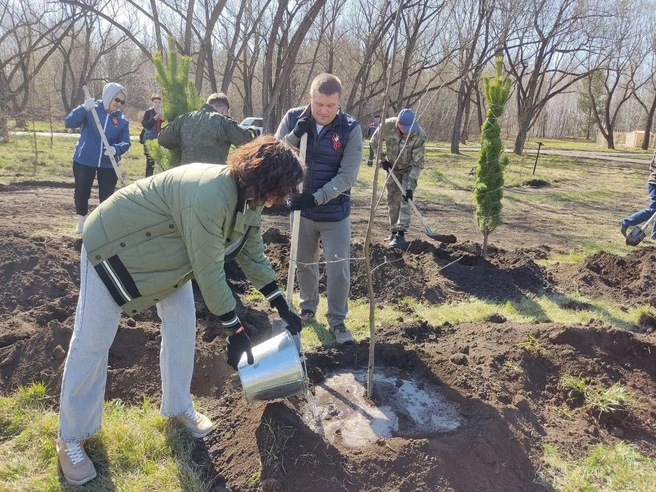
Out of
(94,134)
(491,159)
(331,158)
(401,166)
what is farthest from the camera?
(401,166)

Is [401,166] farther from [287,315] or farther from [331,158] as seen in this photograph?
[287,315]

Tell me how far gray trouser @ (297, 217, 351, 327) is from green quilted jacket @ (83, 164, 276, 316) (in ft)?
5.24

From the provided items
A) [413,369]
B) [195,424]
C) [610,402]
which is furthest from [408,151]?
[195,424]

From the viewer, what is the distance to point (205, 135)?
467 cm

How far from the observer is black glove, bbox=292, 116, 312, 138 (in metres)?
3.54

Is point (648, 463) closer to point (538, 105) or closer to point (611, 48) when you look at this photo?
point (538, 105)

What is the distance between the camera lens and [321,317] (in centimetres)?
452

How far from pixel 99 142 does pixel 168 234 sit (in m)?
4.39

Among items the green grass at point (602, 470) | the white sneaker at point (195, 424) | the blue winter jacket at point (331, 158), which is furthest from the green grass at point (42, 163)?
the green grass at point (602, 470)

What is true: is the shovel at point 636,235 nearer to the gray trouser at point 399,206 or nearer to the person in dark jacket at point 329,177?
the gray trouser at point 399,206

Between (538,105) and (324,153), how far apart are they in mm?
23102

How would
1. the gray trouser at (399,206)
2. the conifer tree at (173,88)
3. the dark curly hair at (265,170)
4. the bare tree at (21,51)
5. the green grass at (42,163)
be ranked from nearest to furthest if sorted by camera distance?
the dark curly hair at (265,170)
the conifer tree at (173,88)
the gray trouser at (399,206)
the green grass at (42,163)
the bare tree at (21,51)

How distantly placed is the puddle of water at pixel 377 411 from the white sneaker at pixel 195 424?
1.82ft

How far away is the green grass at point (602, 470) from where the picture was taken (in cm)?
259
